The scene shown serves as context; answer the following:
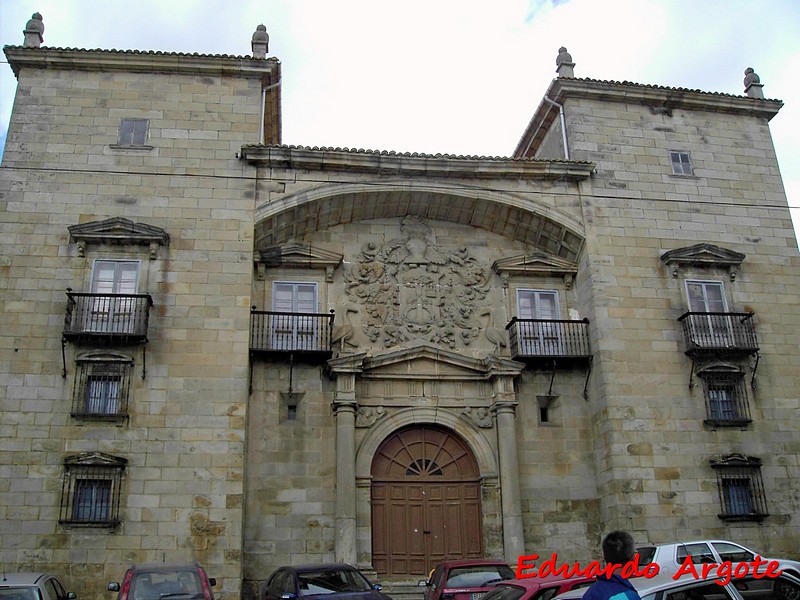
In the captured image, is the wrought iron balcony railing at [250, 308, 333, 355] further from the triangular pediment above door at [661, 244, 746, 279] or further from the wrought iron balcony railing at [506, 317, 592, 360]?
the triangular pediment above door at [661, 244, 746, 279]

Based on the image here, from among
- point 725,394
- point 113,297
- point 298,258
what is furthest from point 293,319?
point 725,394

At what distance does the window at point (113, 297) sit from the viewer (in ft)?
53.3

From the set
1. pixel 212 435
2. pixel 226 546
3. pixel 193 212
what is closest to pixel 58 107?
pixel 193 212

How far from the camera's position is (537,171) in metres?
19.1

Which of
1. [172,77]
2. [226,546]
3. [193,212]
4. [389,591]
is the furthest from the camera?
[172,77]

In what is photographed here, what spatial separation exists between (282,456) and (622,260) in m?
8.99

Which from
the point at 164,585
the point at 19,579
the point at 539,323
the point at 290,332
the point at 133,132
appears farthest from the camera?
the point at 539,323

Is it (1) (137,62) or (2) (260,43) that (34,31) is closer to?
(1) (137,62)

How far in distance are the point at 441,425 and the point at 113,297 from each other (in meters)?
7.57

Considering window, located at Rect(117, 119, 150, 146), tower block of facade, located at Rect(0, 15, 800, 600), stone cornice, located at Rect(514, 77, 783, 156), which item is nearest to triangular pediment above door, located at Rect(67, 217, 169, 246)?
tower block of facade, located at Rect(0, 15, 800, 600)

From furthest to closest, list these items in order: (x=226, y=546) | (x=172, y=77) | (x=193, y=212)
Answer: (x=172, y=77)
(x=193, y=212)
(x=226, y=546)

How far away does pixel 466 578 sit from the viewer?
12039 mm

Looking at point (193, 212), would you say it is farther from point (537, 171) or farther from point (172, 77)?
point (537, 171)

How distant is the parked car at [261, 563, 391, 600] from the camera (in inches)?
432
